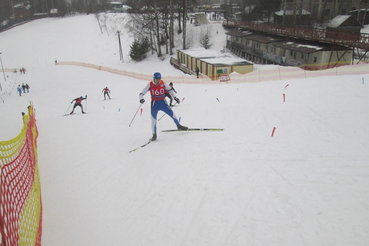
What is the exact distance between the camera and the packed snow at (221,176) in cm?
387

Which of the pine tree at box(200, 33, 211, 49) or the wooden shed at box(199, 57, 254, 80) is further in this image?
the pine tree at box(200, 33, 211, 49)

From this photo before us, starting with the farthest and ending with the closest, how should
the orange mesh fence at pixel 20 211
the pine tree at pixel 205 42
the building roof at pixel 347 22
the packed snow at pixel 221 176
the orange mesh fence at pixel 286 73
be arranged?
the pine tree at pixel 205 42, the building roof at pixel 347 22, the orange mesh fence at pixel 286 73, the packed snow at pixel 221 176, the orange mesh fence at pixel 20 211

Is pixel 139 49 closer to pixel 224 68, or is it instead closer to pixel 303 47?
pixel 224 68

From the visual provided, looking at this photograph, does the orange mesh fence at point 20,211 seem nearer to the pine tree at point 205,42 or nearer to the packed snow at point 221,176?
the packed snow at point 221,176

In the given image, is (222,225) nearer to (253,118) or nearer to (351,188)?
(351,188)

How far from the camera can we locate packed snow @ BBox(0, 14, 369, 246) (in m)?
3.87

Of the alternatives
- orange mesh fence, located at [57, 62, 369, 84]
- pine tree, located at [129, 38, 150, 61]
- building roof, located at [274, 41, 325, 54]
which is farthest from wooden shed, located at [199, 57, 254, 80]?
pine tree, located at [129, 38, 150, 61]

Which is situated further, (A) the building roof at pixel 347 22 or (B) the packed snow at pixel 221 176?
(A) the building roof at pixel 347 22

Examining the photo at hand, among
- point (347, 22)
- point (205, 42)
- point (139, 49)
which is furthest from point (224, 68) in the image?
point (347, 22)

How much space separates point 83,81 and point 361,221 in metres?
33.0

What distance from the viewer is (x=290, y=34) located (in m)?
31.8

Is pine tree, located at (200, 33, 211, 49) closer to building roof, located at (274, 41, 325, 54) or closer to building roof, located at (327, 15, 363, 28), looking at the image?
building roof, located at (274, 41, 325, 54)

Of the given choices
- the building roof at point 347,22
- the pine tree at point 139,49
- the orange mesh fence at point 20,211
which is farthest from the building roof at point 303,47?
the orange mesh fence at point 20,211

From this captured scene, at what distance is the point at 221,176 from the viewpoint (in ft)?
17.1
